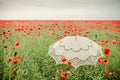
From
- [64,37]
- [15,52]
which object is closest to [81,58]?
[64,37]

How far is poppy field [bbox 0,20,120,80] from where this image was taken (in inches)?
105

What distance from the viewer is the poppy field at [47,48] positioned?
2670 millimetres

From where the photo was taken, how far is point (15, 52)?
2.79m

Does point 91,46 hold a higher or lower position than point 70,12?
lower

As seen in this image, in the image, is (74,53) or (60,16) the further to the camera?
(60,16)

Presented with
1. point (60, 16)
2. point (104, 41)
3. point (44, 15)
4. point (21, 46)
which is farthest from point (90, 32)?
point (21, 46)

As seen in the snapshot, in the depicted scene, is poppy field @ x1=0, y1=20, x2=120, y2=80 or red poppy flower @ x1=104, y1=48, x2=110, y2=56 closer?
poppy field @ x1=0, y1=20, x2=120, y2=80

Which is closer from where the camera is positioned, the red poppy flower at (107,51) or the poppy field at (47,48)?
the poppy field at (47,48)

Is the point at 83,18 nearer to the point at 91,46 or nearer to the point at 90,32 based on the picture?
the point at 90,32

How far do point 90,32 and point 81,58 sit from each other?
49 centimetres

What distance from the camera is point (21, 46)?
2.83m

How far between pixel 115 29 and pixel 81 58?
0.68 metres

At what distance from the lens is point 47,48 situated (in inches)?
111

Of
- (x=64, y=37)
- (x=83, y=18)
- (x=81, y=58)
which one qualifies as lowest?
(x=81, y=58)
